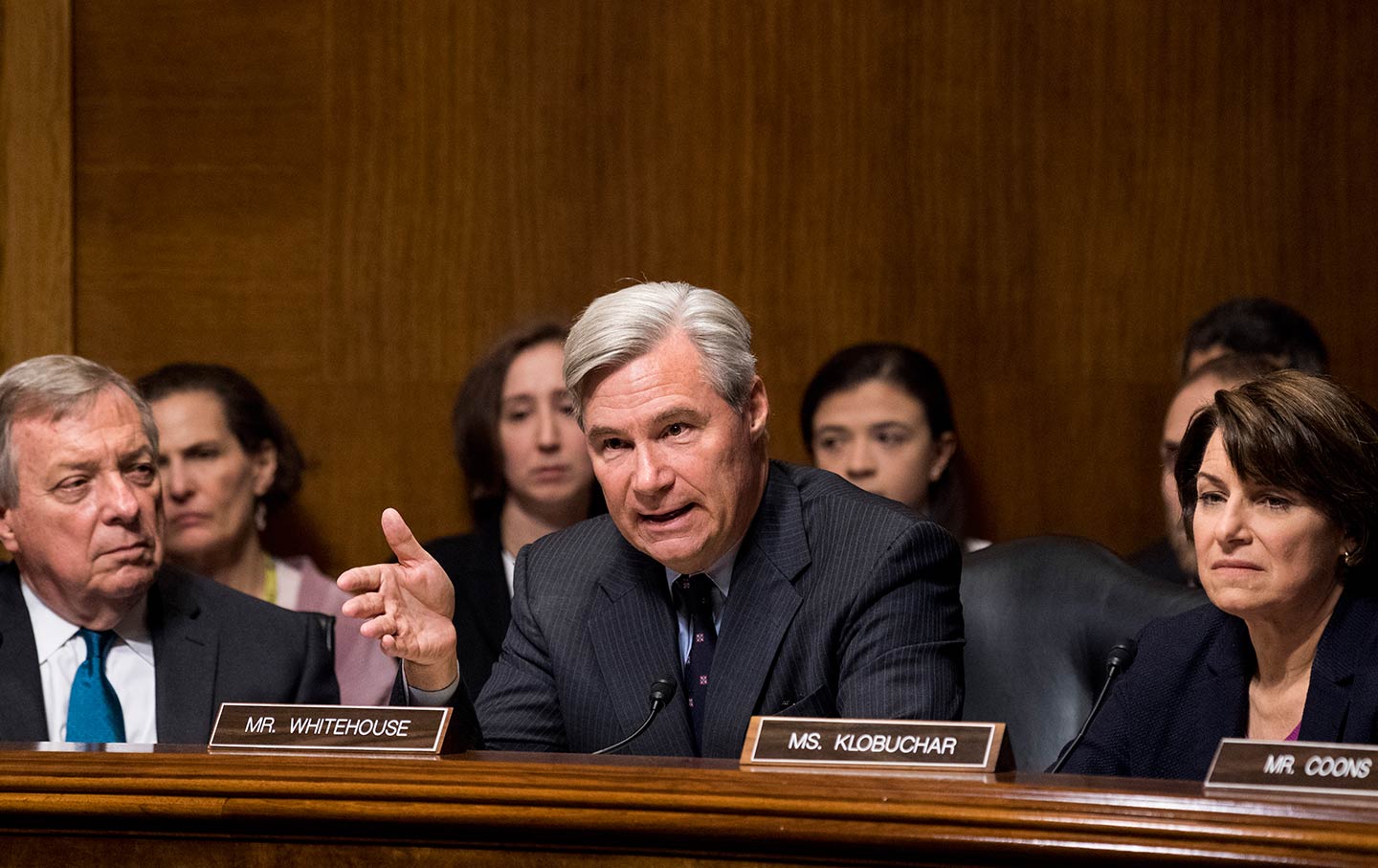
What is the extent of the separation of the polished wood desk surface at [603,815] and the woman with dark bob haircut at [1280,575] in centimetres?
46

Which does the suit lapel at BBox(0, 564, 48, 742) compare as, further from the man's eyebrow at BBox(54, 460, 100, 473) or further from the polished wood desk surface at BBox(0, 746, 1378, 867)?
the polished wood desk surface at BBox(0, 746, 1378, 867)

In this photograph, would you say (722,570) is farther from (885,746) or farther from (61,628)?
(61,628)

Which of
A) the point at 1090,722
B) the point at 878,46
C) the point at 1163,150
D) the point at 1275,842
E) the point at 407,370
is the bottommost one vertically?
the point at 1090,722

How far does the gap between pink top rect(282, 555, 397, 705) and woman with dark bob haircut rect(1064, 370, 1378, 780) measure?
1558 mm

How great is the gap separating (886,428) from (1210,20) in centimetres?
122

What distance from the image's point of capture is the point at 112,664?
2527 millimetres

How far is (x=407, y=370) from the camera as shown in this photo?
3.62 meters

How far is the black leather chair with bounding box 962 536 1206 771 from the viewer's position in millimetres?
2309

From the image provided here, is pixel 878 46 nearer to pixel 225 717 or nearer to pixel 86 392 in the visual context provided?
pixel 86 392

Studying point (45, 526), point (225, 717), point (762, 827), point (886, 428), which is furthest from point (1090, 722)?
point (45, 526)

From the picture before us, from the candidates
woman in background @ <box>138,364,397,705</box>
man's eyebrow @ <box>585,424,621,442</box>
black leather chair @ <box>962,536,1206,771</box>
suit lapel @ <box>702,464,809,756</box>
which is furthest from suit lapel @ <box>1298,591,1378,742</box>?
woman in background @ <box>138,364,397,705</box>

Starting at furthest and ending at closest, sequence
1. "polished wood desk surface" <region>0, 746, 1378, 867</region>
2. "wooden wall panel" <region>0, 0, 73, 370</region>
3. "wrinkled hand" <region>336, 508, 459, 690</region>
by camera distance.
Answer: "wooden wall panel" <region>0, 0, 73, 370</region> → "wrinkled hand" <region>336, 508, 459, 690</region> → "polished wood desk surface" <region>0, 746, 1378, 867</region>

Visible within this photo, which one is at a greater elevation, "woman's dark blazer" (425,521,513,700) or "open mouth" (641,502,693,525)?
"open mouth" (641,502,693,525)

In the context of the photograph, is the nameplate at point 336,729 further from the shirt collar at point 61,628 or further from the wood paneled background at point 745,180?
the wood paneled background at point 745,180
